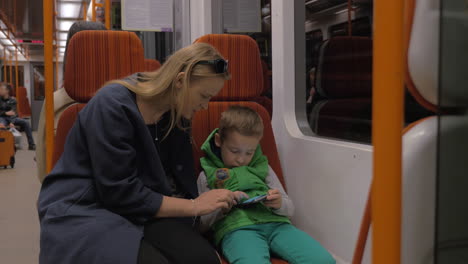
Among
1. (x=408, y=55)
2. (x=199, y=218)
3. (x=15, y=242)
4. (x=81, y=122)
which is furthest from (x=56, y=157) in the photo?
(x=15, y=242)

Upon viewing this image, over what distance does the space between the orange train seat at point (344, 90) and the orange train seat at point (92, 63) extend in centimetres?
88

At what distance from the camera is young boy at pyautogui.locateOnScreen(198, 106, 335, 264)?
5.45 ft

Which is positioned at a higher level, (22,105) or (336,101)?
(336,101)

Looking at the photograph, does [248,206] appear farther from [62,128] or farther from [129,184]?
[62,128]

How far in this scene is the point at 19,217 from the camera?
13.0 feet

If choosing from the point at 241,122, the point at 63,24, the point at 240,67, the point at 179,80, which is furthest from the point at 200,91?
the point at 63,24

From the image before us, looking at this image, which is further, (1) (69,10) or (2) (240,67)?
(1) (69,10)

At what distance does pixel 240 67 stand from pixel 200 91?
1.65ft

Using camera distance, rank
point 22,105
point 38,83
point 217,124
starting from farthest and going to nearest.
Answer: point 38,83
point 22,105
point 217,124

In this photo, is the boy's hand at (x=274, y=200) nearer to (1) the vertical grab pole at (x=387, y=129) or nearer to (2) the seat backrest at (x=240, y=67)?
(2) the seat backrest at (x=240, y=67)

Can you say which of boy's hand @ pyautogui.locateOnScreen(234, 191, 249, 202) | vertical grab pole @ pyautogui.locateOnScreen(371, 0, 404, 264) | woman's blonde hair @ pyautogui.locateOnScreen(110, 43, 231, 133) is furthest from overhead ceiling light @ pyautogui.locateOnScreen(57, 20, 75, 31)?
vertical grab pole @ pyautogui.locateOnScreen(371, 0, 404, 264)

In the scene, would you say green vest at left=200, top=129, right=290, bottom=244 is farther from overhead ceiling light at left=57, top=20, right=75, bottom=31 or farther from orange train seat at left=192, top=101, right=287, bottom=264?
overhead ceiling light at left=57, top=20, right=75, bottom=31

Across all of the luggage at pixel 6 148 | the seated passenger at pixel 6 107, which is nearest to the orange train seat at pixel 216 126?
the luggage at pixel 6 148

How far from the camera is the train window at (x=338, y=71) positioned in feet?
6.33
